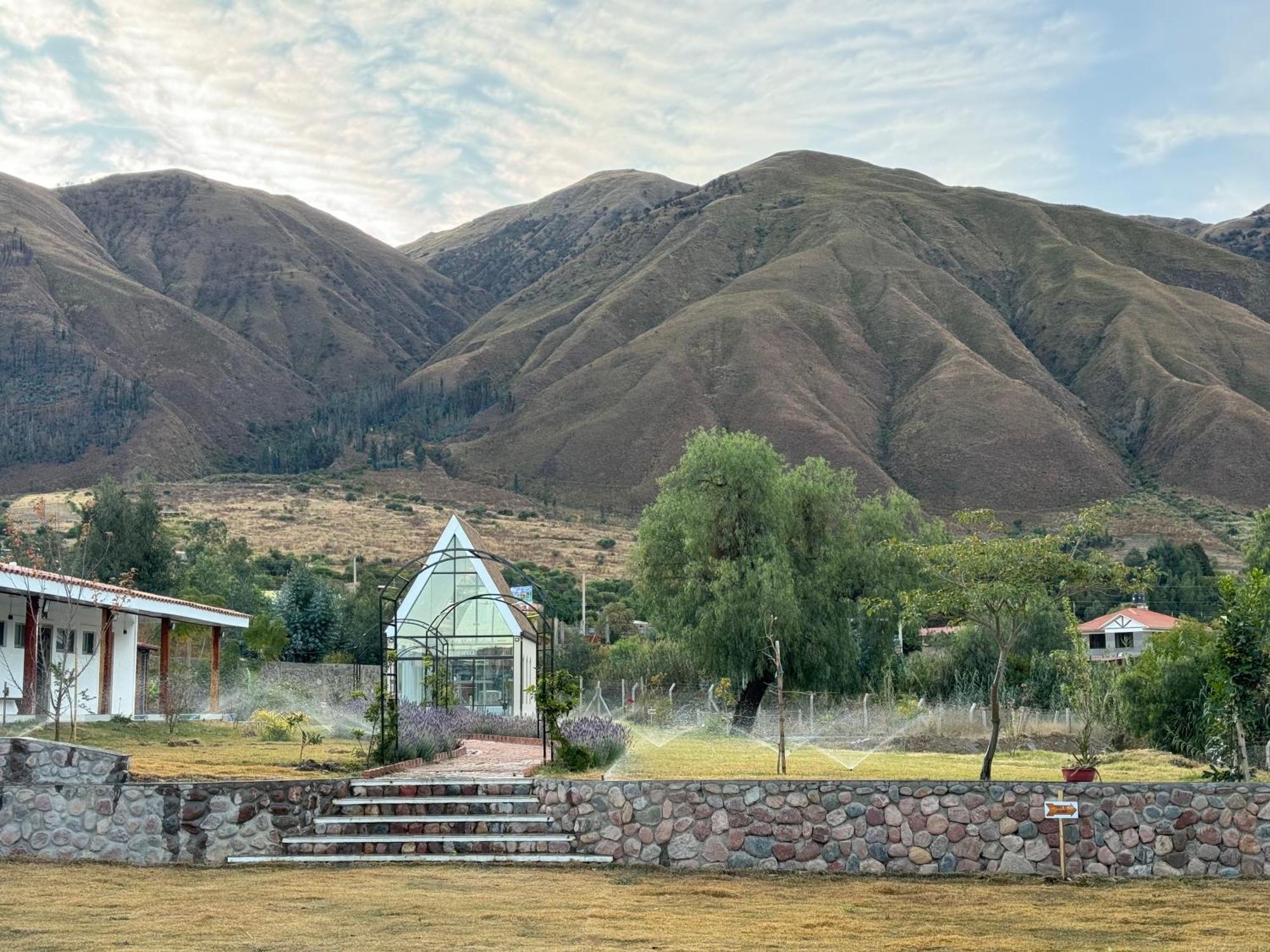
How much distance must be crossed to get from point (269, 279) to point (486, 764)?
163 meters

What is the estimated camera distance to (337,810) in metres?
14.3

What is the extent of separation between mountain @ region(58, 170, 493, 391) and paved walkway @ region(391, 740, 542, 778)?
5320 inches

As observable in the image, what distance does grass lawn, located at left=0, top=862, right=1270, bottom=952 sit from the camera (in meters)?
9.72

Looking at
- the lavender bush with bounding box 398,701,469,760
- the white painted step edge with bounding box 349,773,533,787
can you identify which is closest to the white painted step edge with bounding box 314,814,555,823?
the white painted step edge with bounding box 349,773,533,787

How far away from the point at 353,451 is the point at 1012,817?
114m

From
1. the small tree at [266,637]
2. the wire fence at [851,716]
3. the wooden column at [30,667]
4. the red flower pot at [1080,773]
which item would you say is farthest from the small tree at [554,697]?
the small tree at [266,637]

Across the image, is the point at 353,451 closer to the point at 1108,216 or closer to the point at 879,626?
the point at 879,626

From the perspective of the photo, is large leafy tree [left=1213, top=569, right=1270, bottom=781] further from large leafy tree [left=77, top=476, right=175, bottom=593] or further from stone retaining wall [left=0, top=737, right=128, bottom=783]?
large leafy tree [left=77, top=476, right=175, bottom=593]

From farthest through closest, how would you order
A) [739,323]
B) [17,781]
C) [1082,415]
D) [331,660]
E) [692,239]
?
[692,239]
[739,323]
[1082,415]
[331,660]
[17,781]

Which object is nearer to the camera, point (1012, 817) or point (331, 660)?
point (1012, 817)

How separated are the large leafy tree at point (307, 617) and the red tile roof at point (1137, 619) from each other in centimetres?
3541

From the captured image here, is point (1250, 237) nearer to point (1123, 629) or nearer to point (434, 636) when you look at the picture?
point (1123, 629)

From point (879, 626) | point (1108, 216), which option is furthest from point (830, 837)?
point (1108, 216)

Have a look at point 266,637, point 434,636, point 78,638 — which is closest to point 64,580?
point 78,638
